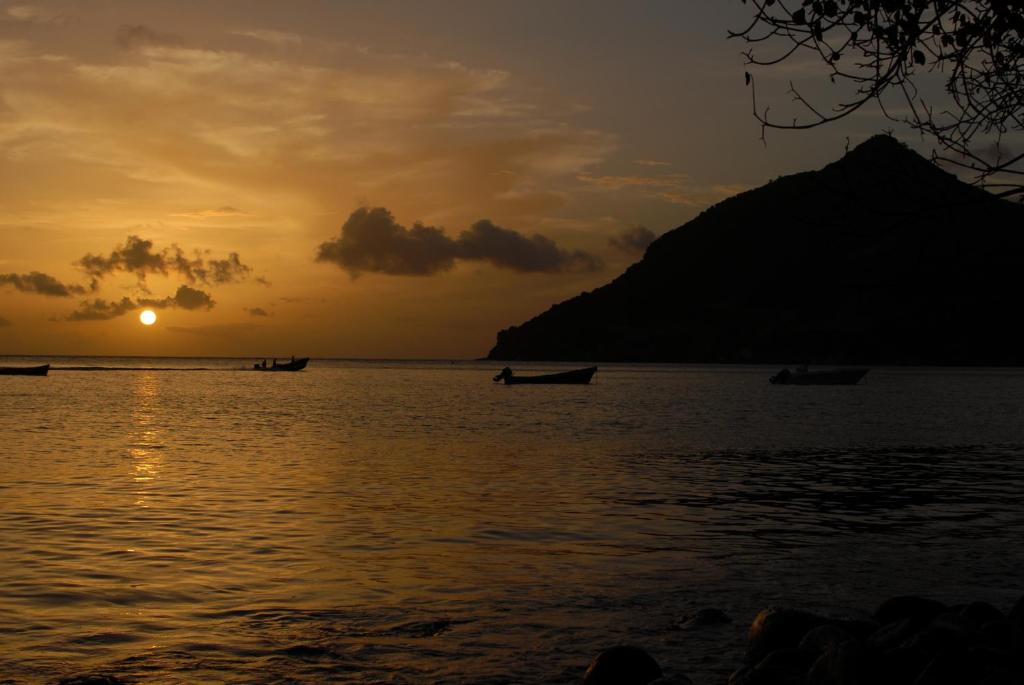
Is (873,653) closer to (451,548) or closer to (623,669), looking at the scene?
(623,669)

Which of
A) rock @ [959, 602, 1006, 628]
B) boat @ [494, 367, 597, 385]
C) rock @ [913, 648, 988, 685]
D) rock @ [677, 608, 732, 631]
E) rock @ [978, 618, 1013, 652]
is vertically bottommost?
rock @ [677, 608, 732, 631]

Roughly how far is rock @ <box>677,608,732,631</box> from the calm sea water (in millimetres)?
256

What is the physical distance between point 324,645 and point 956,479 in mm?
25846

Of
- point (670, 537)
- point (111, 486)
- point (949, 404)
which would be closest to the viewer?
point (670, 537)

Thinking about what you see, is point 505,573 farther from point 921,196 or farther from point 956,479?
point 956,479

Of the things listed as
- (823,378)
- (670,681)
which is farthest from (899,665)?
(823,378)

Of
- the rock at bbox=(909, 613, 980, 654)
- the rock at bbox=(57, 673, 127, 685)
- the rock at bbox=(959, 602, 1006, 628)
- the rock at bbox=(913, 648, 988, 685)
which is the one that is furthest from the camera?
the rock at bbox=(959, 602, 1006, 628)

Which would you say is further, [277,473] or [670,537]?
[277,473]

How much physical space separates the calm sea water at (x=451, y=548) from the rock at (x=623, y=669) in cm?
101

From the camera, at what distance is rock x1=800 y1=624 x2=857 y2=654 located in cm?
1027

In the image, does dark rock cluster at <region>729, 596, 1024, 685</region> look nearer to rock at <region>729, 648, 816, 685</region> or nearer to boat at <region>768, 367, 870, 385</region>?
rock at <region>729, 648, 816, 685</region>

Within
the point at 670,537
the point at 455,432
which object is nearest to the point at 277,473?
the point at 670,537

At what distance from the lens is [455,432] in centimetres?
5178

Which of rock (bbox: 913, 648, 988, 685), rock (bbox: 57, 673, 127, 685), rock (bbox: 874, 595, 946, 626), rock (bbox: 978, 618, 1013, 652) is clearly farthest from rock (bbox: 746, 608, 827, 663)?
rock (bbox: 57, 673, 127, 685)
